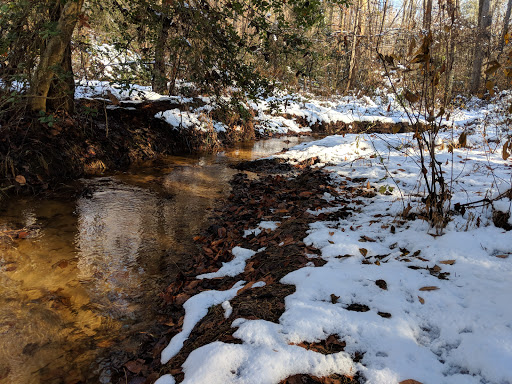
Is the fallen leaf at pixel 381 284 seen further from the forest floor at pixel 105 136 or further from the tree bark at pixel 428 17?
the tree bark at pixel 428 17

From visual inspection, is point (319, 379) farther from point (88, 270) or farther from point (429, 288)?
point (88, 270)

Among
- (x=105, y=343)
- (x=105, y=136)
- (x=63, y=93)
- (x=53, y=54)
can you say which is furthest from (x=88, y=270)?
(x=105, y=136)

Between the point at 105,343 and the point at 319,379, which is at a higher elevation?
the point at 319,379

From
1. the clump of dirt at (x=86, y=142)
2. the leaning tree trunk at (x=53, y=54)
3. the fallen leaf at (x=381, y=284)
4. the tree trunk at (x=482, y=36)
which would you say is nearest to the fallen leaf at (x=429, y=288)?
the fallen leaf at (x=381, y=284)

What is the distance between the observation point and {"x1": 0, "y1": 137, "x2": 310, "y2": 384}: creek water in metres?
2.35

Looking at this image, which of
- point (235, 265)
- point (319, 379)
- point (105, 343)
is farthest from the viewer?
point (235, 265)

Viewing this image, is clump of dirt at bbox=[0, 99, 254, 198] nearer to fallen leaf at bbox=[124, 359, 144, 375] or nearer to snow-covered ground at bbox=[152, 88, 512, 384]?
snow-covered ground at bbox=[152, 88, 512, 384]

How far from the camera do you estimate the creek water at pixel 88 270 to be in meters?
2.35

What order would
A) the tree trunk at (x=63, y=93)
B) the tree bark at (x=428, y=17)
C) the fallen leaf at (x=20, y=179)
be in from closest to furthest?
the tree bark at (x=428, y=17), the fallen leaf at (x=20, y=179), the tree trunk at (x=63, y=93)

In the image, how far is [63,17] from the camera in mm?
5496

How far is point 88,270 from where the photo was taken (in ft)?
11.2

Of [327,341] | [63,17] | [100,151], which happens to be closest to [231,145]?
[100,151]

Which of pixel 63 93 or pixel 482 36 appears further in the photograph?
pixel 482 36

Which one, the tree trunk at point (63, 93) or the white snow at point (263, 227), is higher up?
the tree trunk at point (63, 93)
